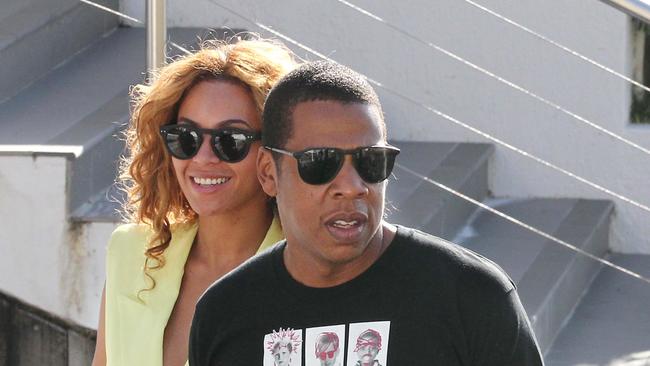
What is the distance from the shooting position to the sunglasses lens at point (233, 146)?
2.67 metres

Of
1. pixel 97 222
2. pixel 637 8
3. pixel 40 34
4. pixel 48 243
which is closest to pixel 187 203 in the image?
pixel 637 8

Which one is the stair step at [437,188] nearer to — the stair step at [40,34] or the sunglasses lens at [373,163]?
the stair step at [40,34]

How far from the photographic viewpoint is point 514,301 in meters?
2.04

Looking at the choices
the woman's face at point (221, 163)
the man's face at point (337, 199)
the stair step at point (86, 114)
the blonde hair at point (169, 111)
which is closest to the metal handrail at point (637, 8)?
the blonde hair at point (169, 111)

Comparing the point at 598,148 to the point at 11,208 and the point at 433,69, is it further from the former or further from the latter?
the point at 11,208

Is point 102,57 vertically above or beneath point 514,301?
beneath

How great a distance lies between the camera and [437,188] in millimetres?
4875

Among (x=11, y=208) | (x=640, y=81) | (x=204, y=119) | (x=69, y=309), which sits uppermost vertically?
(x=204, y=119)

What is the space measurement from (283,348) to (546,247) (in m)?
2.84

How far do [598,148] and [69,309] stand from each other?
83.4 inches

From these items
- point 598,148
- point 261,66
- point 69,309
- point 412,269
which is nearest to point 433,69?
point 598,148

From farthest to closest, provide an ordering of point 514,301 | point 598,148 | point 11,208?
point 598,148 < point 11,208 < point 514,301

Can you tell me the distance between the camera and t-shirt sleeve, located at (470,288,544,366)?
198 cm

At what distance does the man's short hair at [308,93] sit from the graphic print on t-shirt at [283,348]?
0.31 meters
